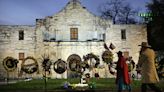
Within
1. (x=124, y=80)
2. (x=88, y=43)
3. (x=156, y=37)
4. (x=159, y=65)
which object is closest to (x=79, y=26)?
(x=88, y=43)

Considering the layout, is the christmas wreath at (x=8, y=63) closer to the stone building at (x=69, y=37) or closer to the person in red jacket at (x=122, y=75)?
the stone building at (x=69, y=37)

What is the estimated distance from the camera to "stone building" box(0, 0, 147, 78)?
5419 centimetres

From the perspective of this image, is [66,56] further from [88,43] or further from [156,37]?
[156,37]

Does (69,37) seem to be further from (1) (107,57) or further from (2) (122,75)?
(2) (122,75)

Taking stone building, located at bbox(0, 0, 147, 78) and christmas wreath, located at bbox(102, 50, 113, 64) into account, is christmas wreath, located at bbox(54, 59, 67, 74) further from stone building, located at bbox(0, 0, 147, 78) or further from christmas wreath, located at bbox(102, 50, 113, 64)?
christmas wreath, located at bbox(102, 50, 113, 64)

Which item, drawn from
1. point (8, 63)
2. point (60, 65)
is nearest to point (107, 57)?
point (60, 65)

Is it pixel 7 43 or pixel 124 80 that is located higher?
pixel 7 43

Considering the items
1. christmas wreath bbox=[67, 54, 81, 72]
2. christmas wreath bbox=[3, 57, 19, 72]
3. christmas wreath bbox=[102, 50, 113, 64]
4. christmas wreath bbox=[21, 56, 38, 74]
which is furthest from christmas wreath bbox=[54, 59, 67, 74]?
christmas wreath bbox=[3, 57, 19, 72]

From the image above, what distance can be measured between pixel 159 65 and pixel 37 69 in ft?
60.5

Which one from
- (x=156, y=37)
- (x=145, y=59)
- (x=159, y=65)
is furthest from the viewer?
(x=156, y=37)

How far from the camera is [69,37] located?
2181 inches

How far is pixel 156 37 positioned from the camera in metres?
62.4

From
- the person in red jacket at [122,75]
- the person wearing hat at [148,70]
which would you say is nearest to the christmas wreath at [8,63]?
the person in red jacket at [122,75]

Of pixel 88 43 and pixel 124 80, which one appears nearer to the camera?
pixel 124 80
